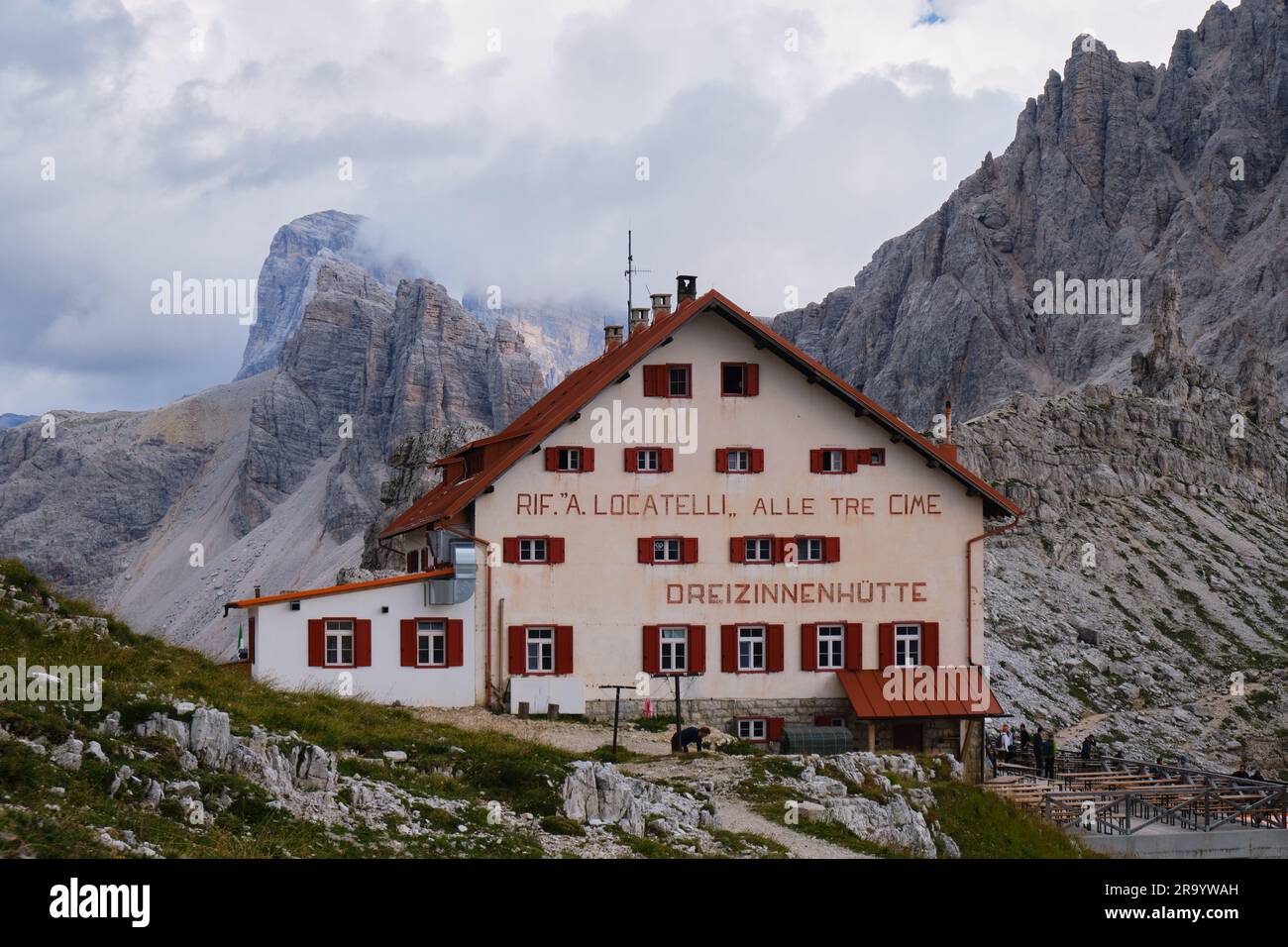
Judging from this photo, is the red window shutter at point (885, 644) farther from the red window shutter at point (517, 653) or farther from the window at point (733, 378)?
the red window shutter at point (517, 653)

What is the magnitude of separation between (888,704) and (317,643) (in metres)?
17.0

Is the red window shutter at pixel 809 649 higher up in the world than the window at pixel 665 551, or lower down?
lower down

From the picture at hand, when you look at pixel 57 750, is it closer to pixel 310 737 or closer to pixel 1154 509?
pixel 310 737

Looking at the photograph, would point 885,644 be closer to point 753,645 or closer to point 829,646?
point 829,646

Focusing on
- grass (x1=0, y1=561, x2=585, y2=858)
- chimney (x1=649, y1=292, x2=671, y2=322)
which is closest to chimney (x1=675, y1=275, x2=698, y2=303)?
chimney (x1=649, y1=292, x2=671, y2=322)

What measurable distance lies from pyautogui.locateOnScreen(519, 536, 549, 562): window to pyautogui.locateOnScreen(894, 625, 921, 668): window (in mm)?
11280

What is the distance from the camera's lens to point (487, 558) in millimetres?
38406

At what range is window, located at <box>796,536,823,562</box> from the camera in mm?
39688

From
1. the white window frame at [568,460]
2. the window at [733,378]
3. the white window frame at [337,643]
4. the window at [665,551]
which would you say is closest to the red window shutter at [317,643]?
the white window frame at [337,643]

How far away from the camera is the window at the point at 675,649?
38.9 metres

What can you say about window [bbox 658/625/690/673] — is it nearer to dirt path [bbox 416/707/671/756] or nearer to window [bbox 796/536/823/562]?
dirt path [bbox 416/707/671/756]

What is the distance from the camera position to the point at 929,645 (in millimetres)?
39719

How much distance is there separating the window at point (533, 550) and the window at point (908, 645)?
11.3 metres
